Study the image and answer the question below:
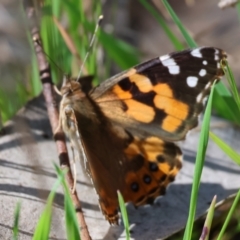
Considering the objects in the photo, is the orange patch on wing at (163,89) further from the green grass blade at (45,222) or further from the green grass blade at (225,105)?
the green grass blade at (45,222)

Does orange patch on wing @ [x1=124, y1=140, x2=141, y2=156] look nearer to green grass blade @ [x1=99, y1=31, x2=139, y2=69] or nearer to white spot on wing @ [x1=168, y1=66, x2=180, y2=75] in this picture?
white spot on wing @ [x1=168, y1=66, x2=180, y2=75]

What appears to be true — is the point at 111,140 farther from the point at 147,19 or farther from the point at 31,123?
the point at 147,19

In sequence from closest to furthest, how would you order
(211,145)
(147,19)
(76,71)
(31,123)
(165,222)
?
(165,222), (31,123), (211,145), (76,71), (147,19)

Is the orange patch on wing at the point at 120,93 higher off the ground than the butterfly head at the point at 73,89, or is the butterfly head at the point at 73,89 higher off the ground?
the butterfly head at the point at 73,89

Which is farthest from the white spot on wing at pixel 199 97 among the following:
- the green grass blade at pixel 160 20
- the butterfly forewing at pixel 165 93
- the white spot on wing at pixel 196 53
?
the green grass blade at pixel 160 20

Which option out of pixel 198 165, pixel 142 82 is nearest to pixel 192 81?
pixel 142 82

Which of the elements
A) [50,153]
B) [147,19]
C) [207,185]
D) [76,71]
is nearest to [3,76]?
[50,153]

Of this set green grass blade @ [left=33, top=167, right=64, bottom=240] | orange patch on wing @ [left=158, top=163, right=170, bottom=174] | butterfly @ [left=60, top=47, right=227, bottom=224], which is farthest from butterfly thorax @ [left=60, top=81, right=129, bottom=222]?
green grass blade @ [left=33, top=167, right=64, bottom=240]

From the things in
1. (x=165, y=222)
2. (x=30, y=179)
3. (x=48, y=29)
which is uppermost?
(x=48, y=29)
